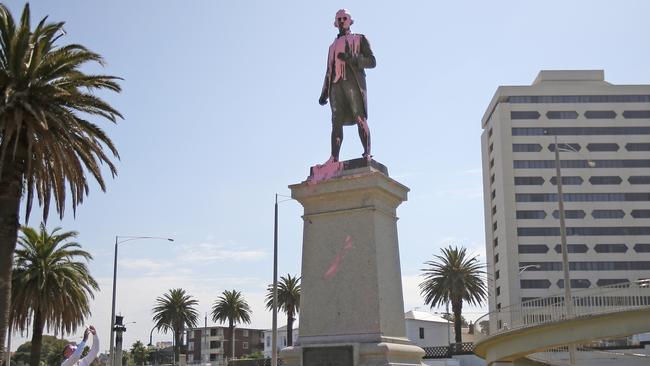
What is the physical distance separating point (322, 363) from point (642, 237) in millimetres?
97256

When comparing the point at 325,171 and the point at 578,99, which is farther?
the point at 578,99

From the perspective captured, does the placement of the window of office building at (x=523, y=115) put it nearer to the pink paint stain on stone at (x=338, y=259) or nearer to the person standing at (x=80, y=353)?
the pink paint stain on stone at (x=338, y=259)

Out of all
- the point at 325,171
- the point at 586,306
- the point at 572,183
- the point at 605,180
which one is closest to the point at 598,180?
the point at 605,180

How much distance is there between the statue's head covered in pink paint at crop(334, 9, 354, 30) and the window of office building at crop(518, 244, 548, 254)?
9061 centimetres

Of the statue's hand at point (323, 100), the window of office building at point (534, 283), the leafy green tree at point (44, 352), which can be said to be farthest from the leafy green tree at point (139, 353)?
the statue's hand at point (323, 100)

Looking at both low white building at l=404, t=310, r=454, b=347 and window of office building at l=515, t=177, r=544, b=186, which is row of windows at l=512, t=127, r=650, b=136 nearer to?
window of office building at l=515, t=177, r=544, b=186

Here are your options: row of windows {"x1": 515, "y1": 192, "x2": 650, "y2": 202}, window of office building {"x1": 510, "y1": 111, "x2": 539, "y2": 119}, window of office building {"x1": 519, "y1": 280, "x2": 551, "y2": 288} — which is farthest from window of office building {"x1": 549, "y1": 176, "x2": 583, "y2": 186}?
window of office building {"x1": 519, "y1": 280, "x2": 551, "y2": 288}

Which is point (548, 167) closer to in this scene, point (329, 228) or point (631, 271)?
point (631, 271)

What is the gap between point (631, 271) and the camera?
319ft

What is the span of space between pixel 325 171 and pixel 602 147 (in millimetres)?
97455

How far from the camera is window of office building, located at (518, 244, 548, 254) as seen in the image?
9842 centimetres

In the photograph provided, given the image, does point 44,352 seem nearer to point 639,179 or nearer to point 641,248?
point 641,248

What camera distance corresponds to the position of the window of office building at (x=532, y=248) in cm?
9842

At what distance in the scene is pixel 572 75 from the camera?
10506 centimetres
